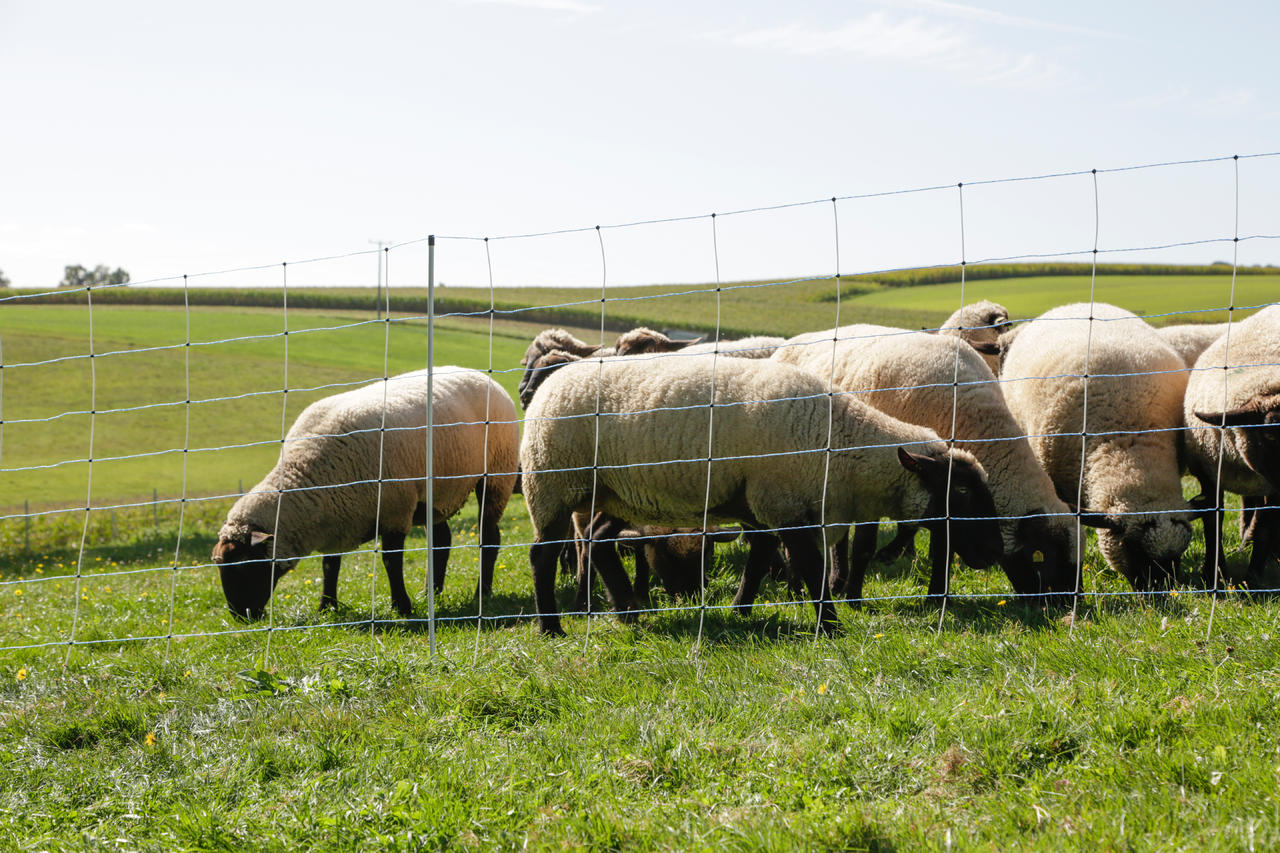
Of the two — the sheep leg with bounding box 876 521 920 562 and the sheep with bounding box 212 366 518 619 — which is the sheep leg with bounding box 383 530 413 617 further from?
the sheep leg with bounding box 876 521 920 562

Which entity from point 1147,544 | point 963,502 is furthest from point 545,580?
point 1147,544

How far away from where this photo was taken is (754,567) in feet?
21.4

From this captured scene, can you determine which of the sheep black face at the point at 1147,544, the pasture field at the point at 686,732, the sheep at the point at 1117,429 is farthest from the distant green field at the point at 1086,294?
the pasture field at the point at 686,732

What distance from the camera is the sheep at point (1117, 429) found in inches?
253

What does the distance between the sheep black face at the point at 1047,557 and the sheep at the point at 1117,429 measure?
0.72ft

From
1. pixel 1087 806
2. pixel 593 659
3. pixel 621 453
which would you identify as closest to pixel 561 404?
pixel 621 453

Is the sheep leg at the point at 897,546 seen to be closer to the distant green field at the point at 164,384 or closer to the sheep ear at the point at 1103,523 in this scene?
the sheep ear at the point at 1103,523

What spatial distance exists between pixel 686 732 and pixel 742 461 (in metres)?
2.57

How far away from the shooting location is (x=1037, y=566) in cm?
678

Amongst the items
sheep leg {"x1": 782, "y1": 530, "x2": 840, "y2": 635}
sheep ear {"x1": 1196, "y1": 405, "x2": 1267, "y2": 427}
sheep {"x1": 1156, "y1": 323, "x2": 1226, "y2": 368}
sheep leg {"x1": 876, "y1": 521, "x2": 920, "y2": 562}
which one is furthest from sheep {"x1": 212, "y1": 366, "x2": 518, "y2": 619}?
sheep {"x1": 1156, "y1": 323, "x2": 1226, "y2": 368}

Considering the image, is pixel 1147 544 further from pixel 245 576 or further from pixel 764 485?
pixel 245 576

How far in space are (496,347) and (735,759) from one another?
45.2 m

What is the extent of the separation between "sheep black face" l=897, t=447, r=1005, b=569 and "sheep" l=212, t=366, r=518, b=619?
360cm

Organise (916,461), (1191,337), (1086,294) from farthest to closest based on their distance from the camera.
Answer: (1086,294)
(1191,337)
(916,461)
